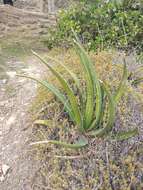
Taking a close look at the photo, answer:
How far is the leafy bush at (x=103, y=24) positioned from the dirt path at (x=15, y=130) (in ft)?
2.32

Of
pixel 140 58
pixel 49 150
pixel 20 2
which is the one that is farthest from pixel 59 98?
pixel 20 2

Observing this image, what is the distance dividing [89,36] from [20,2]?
783 cm

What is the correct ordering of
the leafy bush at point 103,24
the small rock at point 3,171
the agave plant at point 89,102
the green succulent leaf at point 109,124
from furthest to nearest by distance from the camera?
the leafy bush at point 103,24, the small rock at point 3,171, the agave plant at point 89,102, the green succulent leaf at point 109,124

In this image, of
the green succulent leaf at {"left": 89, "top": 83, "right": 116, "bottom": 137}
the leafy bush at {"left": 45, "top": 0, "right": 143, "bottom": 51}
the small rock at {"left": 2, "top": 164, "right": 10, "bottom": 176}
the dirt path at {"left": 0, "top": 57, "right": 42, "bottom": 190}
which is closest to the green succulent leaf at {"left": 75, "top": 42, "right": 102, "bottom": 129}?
the green succulent leaf at {"left": 89, "top": 83, "right": 116, "bottom": 137}

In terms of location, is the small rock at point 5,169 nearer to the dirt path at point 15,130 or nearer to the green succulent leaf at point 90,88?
the dirt path at point 15,130

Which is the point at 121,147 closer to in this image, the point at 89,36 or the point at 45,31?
the point at 89,36

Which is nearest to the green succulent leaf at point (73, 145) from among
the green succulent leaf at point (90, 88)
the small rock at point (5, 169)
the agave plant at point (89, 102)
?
the agave plant at point (89, 102)

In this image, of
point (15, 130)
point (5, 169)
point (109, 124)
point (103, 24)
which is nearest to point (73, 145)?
point (109, 124)

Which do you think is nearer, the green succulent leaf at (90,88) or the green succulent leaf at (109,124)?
the green succulent leaf at (109,124)

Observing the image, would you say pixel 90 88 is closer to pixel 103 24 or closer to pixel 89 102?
pixel 89 102

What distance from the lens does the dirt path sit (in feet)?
10.6

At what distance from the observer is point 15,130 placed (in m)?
3.71

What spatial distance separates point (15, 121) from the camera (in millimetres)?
3854

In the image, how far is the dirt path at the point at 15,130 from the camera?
127 inches
